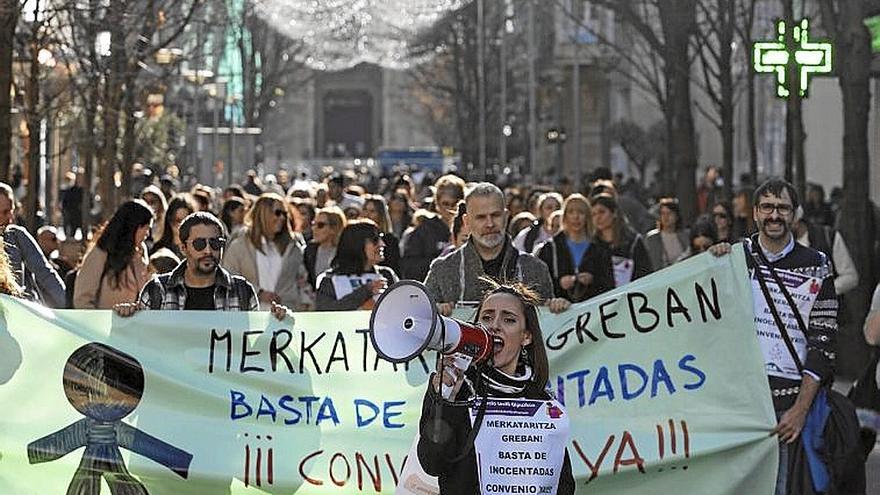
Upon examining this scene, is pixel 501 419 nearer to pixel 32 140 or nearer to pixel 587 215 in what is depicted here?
pixel 587 215

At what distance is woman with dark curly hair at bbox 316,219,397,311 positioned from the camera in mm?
11555

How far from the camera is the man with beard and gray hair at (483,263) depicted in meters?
9.41

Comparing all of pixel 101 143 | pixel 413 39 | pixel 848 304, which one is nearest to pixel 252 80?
pixel 413 39

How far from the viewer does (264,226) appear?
1359cm

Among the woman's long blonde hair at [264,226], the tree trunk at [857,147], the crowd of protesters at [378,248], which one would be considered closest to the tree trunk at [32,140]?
the crowd of protesters at [378,248]

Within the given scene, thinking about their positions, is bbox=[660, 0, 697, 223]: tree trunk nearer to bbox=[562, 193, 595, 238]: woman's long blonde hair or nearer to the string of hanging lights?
the string of hanging lights

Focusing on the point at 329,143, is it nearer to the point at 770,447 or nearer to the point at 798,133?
the point at 798,133

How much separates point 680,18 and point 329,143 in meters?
147

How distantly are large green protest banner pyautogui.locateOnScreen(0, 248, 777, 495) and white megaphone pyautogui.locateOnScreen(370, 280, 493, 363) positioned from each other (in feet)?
10.1

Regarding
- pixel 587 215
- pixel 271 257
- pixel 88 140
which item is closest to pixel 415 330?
pixel 587 215

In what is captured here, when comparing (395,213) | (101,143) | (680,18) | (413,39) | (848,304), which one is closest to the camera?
(848,304)

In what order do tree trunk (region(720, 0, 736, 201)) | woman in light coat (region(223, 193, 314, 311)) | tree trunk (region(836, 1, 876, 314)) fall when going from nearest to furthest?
woman in light coat (region(223, 193, 314, 311)) → tree trunk (region(836, 1, 876, 314)) → tree trunk (region(720, 0, 736, 201))

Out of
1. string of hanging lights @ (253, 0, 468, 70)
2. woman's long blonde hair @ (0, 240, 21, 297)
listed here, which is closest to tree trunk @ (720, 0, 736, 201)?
string of hanging lights @ (253, 0, 468, 70)

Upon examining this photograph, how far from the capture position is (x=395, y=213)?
21.0 m
